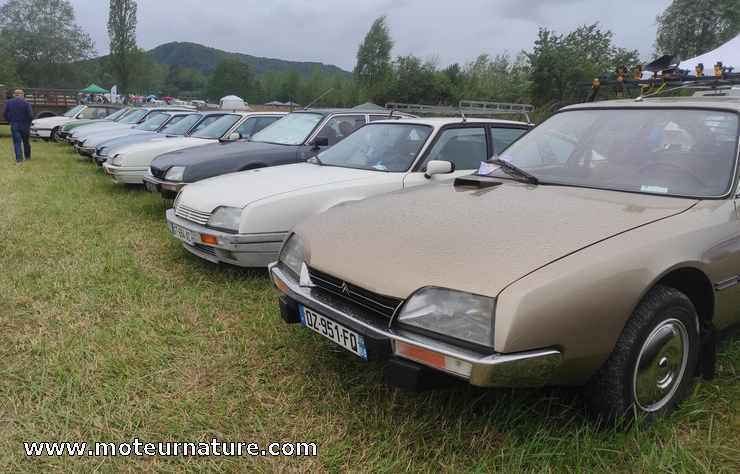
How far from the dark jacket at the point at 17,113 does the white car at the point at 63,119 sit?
5.91 metres

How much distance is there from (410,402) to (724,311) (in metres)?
1.55

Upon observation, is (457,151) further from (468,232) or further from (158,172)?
(158,172)

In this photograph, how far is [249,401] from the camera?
2580 millimetres

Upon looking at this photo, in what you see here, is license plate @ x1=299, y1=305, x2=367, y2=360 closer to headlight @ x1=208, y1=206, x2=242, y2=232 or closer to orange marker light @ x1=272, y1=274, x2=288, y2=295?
orange marker light @ x1=272, y1=274, x2=288, y2=295

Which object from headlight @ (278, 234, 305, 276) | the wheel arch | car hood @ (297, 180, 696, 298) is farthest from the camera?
headlight @ (278, 234, 305, 276)

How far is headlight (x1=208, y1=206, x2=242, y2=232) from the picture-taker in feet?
13.0

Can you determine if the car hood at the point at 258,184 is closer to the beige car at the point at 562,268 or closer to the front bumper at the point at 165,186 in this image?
the front bumper at the point at 165,186

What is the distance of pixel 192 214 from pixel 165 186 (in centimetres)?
178

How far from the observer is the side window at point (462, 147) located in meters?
4.58

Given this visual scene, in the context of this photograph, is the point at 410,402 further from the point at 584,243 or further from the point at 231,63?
the point at 231,63

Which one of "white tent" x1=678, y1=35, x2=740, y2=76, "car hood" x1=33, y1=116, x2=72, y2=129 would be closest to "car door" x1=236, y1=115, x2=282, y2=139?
"white tent" x1=678, y1=35, x2=740, y2=76

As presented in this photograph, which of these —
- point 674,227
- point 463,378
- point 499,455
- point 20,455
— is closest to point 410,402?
point 499,455

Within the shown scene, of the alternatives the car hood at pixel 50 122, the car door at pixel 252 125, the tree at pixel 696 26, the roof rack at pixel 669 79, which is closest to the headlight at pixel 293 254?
the roof rack at pixel 669 79

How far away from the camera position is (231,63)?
89.7m
